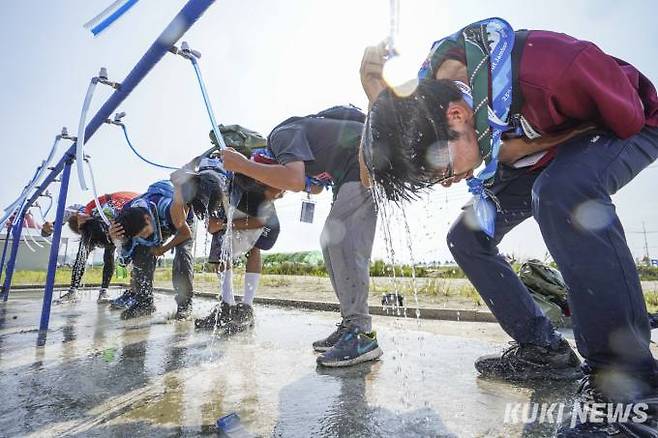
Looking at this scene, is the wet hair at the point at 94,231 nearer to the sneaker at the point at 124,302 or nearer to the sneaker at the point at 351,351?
the sneaker at the point at 124,302

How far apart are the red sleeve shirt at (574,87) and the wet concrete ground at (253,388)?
1043mm

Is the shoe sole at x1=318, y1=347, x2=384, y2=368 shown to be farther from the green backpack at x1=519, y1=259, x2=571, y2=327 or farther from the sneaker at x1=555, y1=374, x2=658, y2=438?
the green backpack at x1=519, y1=259, x2=571, y2=327

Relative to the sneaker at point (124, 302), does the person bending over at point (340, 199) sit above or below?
above

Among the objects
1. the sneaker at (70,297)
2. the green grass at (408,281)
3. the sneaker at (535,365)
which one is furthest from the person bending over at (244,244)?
the sneaker at (70,297)

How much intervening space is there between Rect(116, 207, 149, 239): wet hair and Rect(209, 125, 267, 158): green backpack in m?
1.89

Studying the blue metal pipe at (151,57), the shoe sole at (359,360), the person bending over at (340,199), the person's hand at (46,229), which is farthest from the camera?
the person's hand at (46,229)

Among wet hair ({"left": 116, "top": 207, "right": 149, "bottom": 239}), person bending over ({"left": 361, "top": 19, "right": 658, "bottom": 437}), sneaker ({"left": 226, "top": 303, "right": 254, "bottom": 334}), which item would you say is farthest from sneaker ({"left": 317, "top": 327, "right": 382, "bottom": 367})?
wet hair ({"left": 116, "top": 207, "right": 149, "bottom": 239})

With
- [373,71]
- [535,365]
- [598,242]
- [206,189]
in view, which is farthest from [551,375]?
[206,189]

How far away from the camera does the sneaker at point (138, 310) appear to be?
4.67 meters

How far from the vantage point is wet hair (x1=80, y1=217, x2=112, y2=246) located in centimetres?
742

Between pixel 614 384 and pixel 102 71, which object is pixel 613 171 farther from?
pixel 102 71

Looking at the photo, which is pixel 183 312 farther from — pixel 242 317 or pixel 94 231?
pixel 94 231

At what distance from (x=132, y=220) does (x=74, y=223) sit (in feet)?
12.5

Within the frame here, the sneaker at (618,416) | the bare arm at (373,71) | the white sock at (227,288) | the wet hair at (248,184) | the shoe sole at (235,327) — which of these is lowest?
the shoe sole at (235,327)
